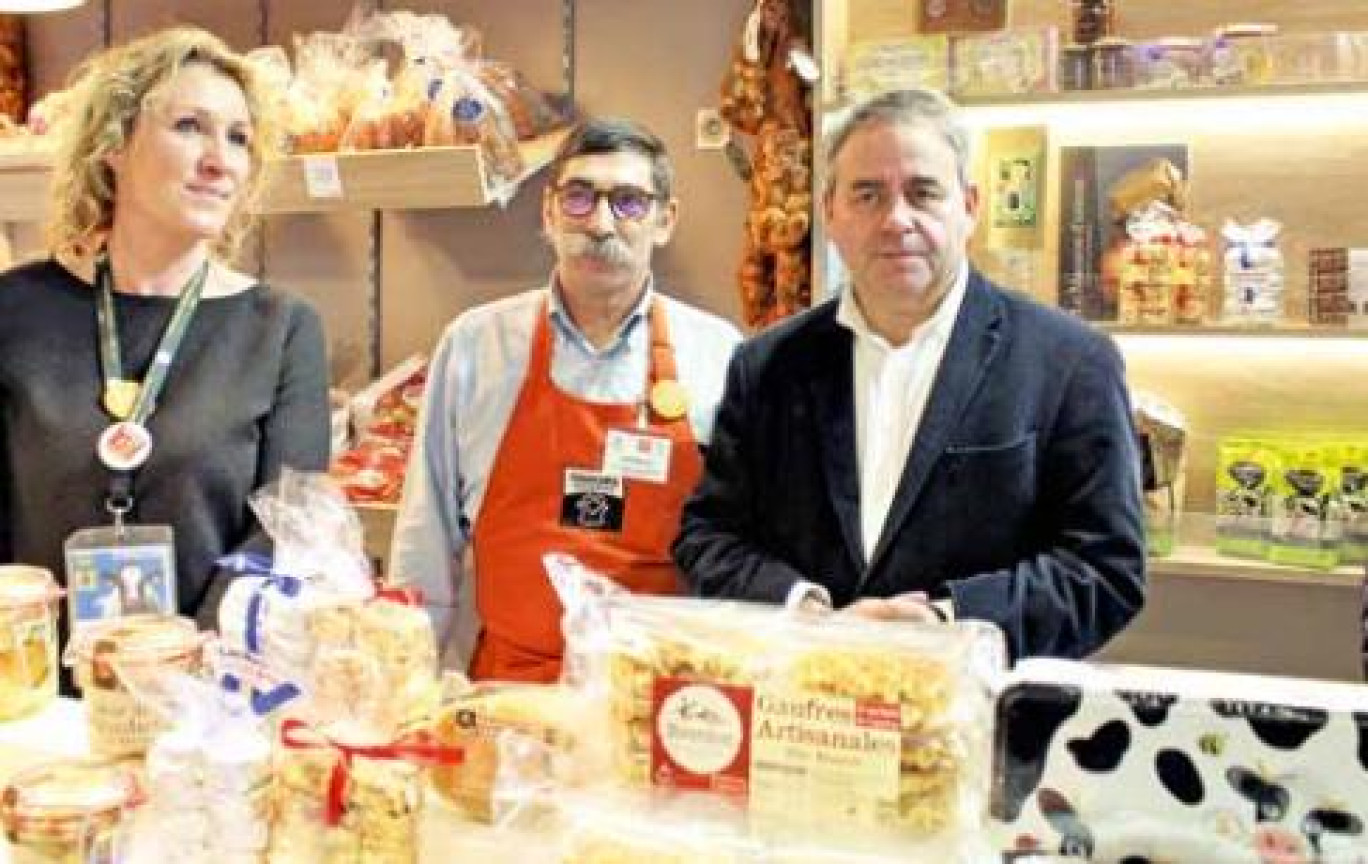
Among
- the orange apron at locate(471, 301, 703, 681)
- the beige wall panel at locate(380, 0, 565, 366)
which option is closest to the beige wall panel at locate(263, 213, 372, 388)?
the beige wall panel at locate(380, 0, 565, 366)

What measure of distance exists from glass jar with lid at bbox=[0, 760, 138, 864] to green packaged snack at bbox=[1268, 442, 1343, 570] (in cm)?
206

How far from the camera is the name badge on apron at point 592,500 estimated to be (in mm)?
2057

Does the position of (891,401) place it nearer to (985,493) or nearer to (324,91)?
(985,493)

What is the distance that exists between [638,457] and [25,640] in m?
0.90

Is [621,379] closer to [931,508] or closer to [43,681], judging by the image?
[931,508]

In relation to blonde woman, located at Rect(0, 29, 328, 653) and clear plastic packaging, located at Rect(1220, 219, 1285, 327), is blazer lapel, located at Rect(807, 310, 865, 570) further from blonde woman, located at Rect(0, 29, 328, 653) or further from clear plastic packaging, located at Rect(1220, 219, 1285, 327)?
clear plastic packaging, located at Rect(1220, 219, 1285, 327)

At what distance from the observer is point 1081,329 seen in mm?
1753

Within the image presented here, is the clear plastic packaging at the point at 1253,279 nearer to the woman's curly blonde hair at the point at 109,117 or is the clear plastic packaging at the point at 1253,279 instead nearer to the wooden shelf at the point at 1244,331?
the wooden shelf at the point at 1244,331

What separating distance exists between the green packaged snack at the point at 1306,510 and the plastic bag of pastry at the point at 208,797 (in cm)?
198

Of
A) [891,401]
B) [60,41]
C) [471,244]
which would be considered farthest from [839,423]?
[60,41]

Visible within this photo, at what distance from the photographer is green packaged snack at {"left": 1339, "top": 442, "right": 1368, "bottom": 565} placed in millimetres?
2381

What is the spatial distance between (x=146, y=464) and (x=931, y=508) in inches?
43.1

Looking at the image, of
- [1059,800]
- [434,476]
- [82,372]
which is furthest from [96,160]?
[1059,800]

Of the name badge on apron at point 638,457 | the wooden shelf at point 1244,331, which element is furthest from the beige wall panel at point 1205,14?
the name badge on apron at point 638,457
